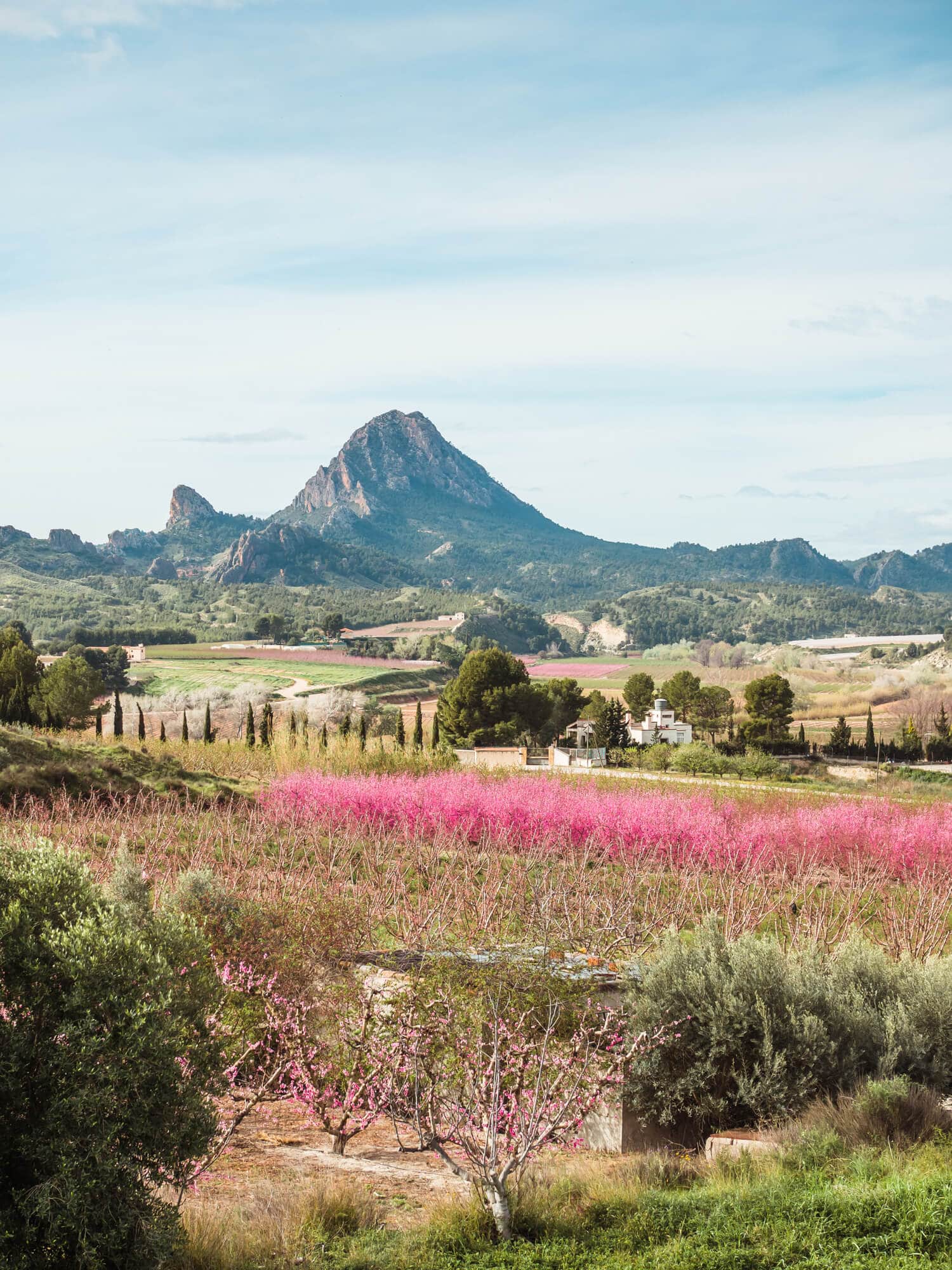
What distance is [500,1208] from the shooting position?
4914mm

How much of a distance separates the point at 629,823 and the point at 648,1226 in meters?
11.5

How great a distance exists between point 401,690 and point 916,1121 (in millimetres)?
62794

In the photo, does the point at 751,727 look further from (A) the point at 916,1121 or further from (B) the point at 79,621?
(B) the point at 79,621

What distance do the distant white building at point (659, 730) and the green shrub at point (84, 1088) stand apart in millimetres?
36903

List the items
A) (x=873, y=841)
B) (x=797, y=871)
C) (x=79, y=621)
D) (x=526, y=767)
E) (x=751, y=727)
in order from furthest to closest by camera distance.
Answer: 1. (x=79, y=621)
2. (x=751, y=727)
3. (x=526, y=767)
4. (x=873, y=841)
5. (x=797, y=871)

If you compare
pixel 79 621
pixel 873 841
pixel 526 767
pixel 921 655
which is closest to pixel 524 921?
pixel 873 841

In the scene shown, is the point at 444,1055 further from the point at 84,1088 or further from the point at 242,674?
the point at 242,674

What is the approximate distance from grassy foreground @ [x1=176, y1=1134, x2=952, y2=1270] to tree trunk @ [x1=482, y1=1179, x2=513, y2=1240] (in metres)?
0.06

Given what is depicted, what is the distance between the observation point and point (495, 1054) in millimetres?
5246

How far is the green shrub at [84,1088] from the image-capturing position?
4.21 meters

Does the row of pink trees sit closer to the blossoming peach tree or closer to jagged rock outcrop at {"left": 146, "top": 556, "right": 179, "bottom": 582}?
the blossoming peach tree

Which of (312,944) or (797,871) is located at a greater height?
(312,944)

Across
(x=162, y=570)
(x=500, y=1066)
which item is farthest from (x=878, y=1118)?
(x=162, y=570)

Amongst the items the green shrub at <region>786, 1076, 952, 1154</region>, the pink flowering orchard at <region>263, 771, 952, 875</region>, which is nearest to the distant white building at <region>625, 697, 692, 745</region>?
the pink flowering orchard at <region>263, 771, 952, 875</region>
